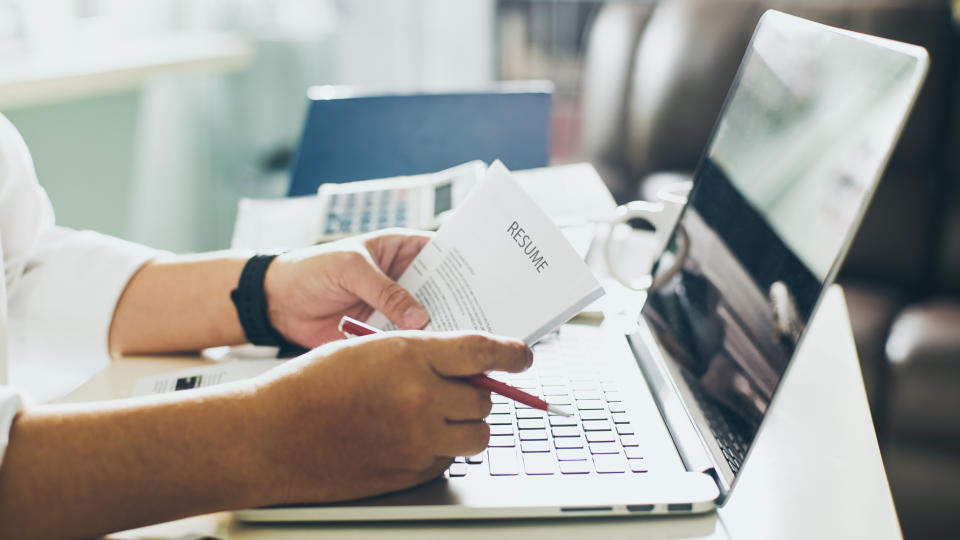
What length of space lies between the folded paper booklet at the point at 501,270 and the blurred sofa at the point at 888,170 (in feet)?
3.60

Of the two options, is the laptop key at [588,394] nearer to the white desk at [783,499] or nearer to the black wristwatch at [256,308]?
the white desk at [783,499]

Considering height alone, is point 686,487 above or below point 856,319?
above

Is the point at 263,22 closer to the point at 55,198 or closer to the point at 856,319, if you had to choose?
the point at 55,198

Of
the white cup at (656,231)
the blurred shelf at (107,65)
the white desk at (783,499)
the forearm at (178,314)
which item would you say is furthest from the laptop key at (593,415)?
the blurred shelf at (107,65)

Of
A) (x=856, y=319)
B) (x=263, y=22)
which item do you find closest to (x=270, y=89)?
(x=263, y=22)

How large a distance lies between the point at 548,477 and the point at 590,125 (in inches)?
64.9

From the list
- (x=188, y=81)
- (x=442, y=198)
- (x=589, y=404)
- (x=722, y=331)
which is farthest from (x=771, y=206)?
(x=188, y=81)

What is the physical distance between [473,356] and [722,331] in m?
0.24

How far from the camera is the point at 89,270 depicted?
0.74 meters

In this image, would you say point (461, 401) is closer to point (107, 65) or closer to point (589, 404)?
point (589, 404)

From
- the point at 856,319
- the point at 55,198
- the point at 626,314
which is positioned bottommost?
the point at 856,319

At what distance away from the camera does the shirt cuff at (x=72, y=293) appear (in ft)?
2.38

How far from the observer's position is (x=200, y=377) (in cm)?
67

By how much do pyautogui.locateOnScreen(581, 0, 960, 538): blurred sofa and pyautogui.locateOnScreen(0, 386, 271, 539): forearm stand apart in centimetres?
129
